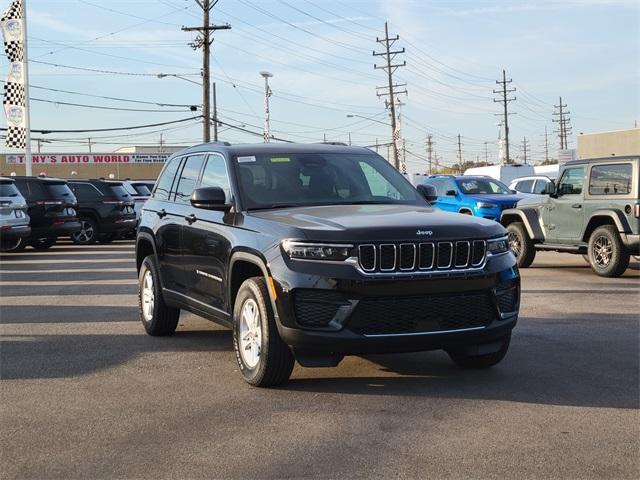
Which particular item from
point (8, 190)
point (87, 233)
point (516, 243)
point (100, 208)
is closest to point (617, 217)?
point (516, 243)

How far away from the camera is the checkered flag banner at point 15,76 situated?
29500 millimetres

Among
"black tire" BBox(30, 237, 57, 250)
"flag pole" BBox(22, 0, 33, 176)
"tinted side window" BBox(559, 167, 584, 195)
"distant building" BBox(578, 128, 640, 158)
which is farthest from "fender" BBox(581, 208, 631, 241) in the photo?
"distant building" BBox(578, 128, 640, 158)

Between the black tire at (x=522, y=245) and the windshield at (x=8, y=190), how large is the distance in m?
10.6

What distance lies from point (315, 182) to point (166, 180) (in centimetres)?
220

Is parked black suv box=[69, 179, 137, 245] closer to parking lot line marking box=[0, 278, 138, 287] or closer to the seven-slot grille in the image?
parking lot line marking box=[0, 278, 138, 287]

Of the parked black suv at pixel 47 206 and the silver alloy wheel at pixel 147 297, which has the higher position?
the parked black suv at pixel 47 206

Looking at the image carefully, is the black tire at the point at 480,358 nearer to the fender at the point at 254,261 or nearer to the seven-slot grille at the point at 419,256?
the seven-slot grille at the point at 419,256

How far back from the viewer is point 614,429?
4.71 meters

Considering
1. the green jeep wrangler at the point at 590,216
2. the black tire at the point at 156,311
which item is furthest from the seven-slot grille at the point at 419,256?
the green jeep wrangler at the point at 590,216

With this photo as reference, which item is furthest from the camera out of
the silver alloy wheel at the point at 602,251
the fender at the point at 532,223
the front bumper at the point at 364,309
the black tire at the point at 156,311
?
the fender at the point at 532,223

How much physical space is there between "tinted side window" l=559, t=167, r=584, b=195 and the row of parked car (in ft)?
37.4

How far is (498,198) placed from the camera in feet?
65.3

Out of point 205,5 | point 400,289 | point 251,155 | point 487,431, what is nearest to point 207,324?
point 251,155

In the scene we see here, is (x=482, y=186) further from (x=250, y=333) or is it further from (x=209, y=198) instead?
(x=250, y=333)
